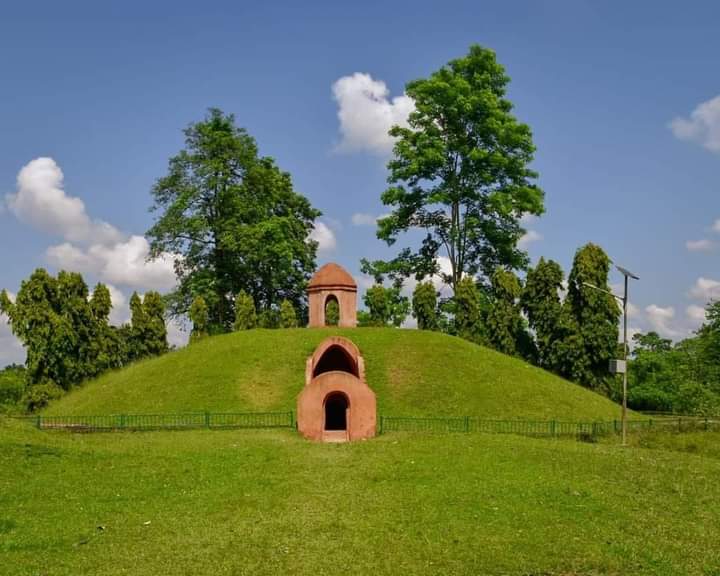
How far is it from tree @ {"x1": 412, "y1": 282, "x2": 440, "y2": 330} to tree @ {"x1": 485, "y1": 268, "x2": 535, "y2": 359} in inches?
149

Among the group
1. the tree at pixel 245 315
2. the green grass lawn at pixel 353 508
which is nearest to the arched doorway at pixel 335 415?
the green grass lawn at pixel 353 508

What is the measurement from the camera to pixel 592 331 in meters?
42.9

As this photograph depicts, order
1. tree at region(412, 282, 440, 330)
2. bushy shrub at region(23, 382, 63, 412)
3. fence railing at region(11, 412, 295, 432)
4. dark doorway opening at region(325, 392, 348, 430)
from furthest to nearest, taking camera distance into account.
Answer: tree at region(412, 282, 440, 330), bushy shrub at region(23, 382, 63, 412), dark doorway opening at region(325, 392, 348, 430), fence railing at region(11, 412, 295, 432)

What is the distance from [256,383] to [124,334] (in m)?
17.0

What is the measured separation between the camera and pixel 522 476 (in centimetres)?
1830

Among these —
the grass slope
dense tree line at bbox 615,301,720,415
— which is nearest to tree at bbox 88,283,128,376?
the grass slope

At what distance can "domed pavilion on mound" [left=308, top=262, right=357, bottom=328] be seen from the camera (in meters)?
41.0

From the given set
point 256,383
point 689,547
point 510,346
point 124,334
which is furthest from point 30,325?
point 689,547

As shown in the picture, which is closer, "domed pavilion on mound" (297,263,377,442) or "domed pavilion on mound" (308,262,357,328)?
"domed pavilion on mound" (297,263,377,442)

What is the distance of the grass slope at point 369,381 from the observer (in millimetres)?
32094

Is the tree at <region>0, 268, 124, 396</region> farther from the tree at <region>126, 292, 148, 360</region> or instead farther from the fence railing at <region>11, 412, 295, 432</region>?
the fence railing at <region>11, 412, 295, 432</region>

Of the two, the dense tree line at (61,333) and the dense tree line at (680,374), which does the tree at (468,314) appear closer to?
the dense tree line at (680,374)

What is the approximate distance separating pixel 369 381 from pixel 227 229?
21.8 meters

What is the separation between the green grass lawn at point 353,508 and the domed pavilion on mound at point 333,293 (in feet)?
60.6
